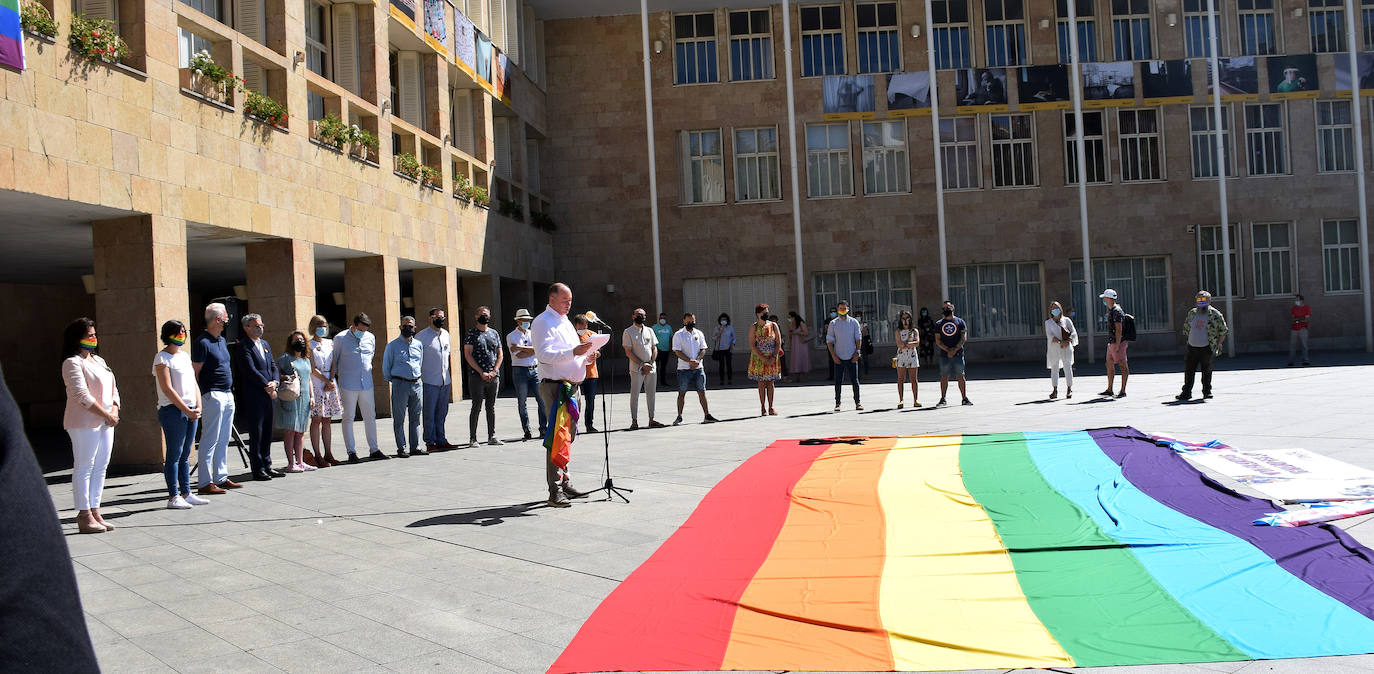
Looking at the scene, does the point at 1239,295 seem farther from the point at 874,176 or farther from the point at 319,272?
the point at 319,272

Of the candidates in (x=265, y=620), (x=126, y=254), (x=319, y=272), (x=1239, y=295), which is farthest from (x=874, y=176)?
(x=265, y=620)

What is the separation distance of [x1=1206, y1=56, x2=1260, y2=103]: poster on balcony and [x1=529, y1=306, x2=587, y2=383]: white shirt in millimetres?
27655

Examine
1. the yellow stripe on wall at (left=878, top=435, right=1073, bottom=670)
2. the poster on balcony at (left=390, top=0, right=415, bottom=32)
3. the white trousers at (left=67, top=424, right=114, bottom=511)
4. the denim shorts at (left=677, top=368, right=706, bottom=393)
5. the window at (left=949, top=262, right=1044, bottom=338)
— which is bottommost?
the yellow stripe on wall at (left=878, top=435, right=1073, bottom=670)

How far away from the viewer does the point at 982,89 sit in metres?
30.3

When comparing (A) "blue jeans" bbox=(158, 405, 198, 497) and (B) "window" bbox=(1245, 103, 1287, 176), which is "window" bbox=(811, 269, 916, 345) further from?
(A) "blue jeans" bbox=(158, 405, 198, 497)

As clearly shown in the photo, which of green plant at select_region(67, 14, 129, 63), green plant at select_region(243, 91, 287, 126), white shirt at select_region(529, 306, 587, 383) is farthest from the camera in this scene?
green plant at select_region(243, 91, 287, 126)

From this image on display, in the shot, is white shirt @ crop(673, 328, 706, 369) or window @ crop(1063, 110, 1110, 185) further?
window @ crop(1063, 110, 1110, 185)

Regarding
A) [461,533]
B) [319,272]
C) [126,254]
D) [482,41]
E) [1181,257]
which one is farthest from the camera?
[1181,257]

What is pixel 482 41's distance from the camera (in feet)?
81.8

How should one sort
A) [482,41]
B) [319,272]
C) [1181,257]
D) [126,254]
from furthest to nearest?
[1181,257] < [482,41] < [319,272] < [126,254]

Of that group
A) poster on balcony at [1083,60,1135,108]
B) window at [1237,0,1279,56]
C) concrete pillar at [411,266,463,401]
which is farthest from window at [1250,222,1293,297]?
concrete pillar at [411,266,463,401]

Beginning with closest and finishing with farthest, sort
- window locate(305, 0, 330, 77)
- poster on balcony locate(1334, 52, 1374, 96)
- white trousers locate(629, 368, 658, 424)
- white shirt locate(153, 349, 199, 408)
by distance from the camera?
white shirt locate(153, 349, 199, 408)
white trousers locate(629, 368, 658, 424)
window locate(305, 0, 330, 77)
poster on balcony locate(1334, 52, 1374, 96)

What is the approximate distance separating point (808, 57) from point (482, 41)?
10.6m

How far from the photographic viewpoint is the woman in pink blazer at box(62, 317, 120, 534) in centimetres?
797
